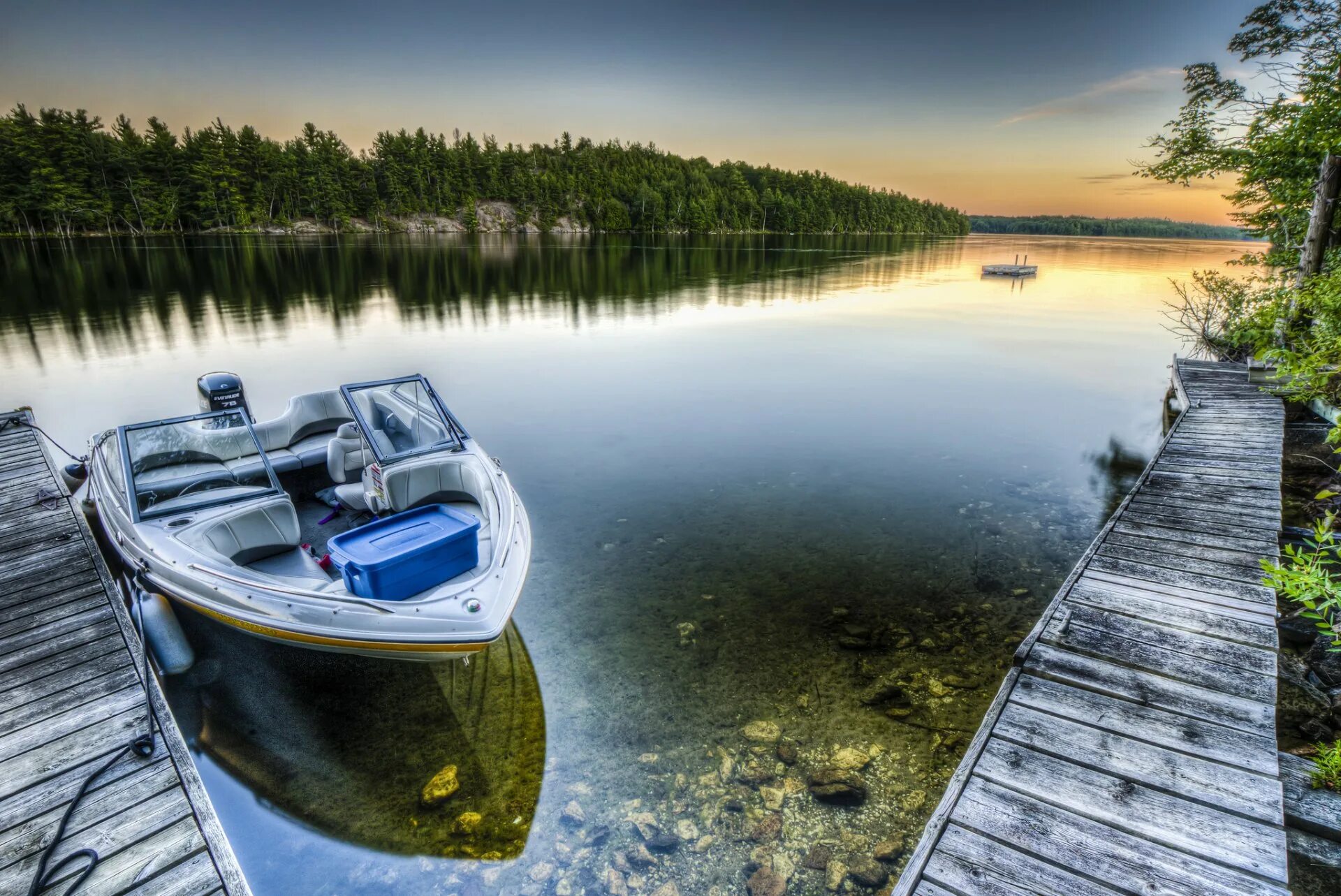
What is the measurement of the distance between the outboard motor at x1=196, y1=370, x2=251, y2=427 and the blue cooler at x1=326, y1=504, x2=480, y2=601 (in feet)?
16.9

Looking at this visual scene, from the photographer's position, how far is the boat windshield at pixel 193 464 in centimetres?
634

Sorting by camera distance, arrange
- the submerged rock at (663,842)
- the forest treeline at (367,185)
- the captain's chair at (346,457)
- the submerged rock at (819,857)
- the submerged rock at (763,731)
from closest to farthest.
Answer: the submerged rock at (819,857) → the submerged rock at (663,842) → the submerged rock at (763,731) → the captain's chair at (346,457) → the forest treeline at (367,185)

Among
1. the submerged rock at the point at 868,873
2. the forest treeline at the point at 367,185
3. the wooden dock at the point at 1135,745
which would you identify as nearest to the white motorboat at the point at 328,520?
the submerged rock at the point at 868,873

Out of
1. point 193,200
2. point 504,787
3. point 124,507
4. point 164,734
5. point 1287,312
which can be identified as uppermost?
point 193,200

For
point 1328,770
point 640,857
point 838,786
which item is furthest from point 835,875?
point 1328,770

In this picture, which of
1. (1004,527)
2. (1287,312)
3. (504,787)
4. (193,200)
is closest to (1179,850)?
(504,787)

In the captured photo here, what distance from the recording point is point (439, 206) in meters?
104

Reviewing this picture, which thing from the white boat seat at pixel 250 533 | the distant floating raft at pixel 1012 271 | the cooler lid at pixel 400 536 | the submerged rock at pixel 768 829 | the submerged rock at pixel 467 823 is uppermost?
the distant floating raft at pixel 1012 271

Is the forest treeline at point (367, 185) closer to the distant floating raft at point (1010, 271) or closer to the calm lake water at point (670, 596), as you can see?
the calm lake water at point (670, 596)

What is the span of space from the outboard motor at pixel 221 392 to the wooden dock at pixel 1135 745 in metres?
10.0

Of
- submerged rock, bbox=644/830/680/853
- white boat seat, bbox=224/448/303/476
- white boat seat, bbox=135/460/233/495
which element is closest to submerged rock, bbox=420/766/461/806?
submerged rock, bbox=644/830/680/853

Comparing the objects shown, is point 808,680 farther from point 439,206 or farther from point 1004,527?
point 439,206

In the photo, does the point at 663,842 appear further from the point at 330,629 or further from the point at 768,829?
the point at 330,629

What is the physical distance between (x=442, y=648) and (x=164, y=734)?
5.95 feet
